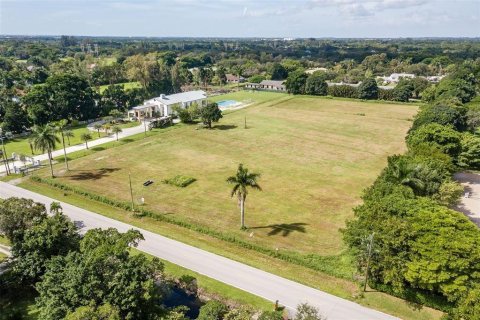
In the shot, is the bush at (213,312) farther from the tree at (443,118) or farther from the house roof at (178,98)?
the house roof at (178,98)

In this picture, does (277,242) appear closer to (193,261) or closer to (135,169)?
(193,261)

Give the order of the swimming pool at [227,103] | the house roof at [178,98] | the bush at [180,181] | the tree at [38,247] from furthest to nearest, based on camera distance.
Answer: the swimming pool at [227,103] → the house roof at [178,98] → the bush at [180,181] → the tree at [38,247]

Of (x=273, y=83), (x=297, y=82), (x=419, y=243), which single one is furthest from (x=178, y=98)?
(x=419, y=243)

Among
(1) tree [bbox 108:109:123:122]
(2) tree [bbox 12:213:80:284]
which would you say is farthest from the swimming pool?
(2) tree [bbox 12:213:80:284]

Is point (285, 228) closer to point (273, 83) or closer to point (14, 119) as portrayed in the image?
Answer: point (14, 119)

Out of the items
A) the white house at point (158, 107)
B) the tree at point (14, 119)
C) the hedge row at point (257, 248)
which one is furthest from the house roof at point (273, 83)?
the hedge row at point (257, 248)

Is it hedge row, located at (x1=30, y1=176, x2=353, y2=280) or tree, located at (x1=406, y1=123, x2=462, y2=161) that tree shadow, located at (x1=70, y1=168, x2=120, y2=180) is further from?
tree, located at (x1=406, y1=123, x2=462, y2=161)
